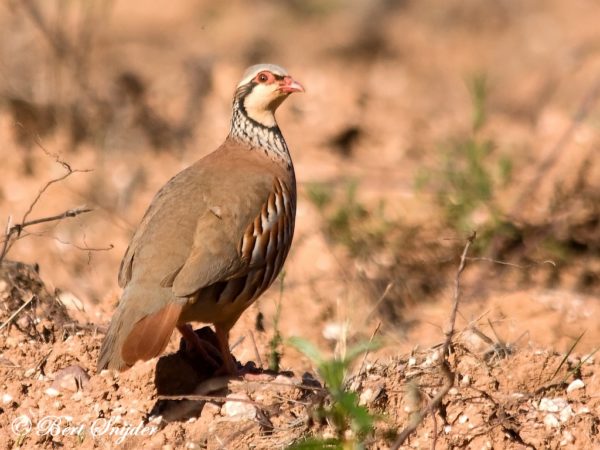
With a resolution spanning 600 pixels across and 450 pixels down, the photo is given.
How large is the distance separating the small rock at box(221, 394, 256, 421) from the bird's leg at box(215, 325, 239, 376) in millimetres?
357

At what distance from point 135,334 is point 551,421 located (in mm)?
1326

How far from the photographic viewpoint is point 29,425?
372 centimetres

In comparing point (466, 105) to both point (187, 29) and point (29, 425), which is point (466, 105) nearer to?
point (187, 29)

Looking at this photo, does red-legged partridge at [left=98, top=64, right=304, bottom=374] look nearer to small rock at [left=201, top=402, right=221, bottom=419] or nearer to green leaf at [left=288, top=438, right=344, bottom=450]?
small rock at [left=201, top=402, right=221, bottom=419]

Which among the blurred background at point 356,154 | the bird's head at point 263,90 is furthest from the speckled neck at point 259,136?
the blurred background at point 356,154

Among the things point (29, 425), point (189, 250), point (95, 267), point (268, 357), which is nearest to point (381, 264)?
point (95, 267)

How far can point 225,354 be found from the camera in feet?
13.8

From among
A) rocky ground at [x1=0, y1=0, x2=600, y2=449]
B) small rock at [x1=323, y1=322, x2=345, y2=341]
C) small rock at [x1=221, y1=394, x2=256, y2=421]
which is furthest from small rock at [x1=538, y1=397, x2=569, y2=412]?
small rock at [x1=323, y1=322, x2=345, y2=341]

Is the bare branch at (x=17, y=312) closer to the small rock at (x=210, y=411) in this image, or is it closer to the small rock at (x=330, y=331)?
the small rock at (x=210, y=411)

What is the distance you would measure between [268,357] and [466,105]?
5.89m

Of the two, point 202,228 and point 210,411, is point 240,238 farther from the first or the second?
point 210,411

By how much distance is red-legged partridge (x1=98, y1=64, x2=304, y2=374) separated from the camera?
385 cm

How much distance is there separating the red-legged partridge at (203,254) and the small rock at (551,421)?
1102mm

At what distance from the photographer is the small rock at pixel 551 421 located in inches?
146
